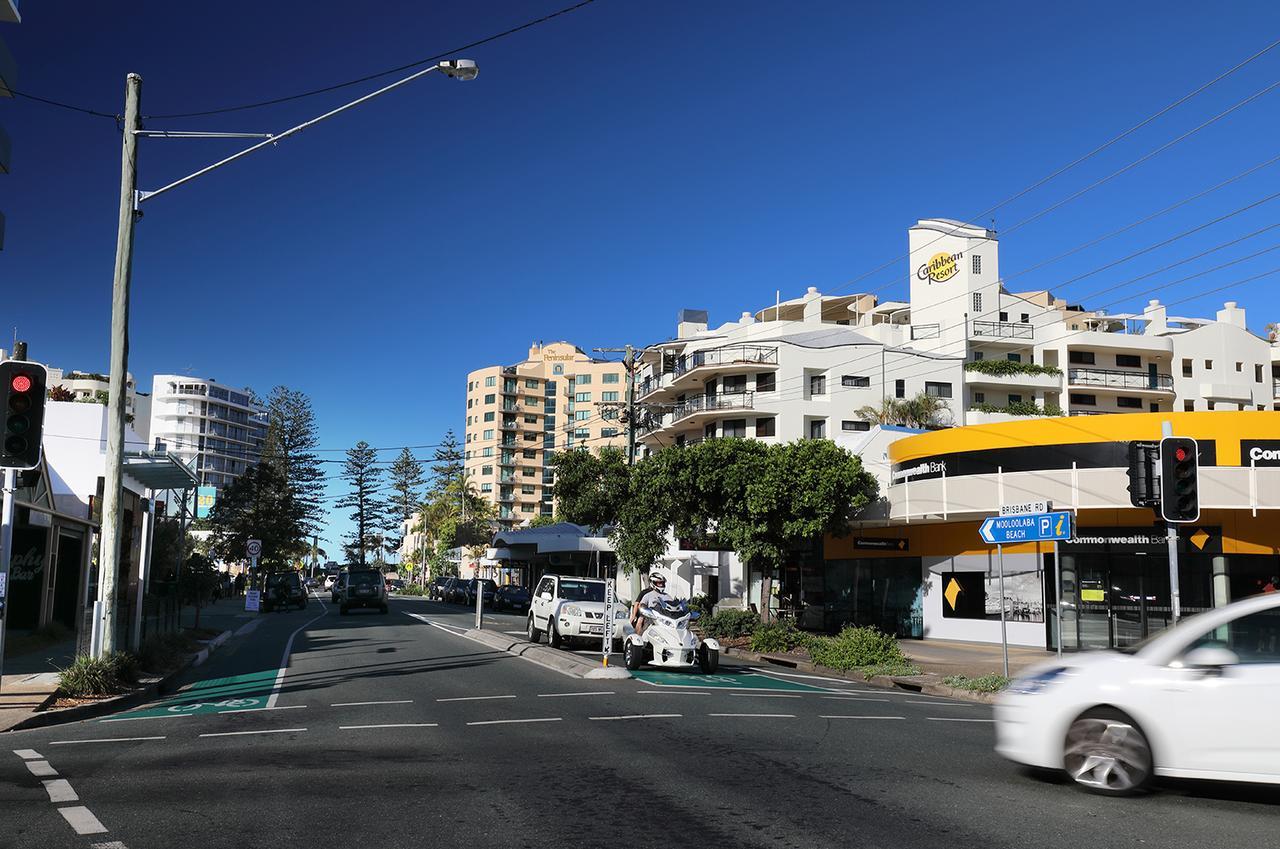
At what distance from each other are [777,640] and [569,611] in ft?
19.8

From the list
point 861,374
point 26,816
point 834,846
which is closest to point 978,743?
point 834,846

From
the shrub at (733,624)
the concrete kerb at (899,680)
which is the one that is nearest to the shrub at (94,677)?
the concrete kerb at (899,680)

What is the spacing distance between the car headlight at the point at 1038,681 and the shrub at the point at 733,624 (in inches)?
783

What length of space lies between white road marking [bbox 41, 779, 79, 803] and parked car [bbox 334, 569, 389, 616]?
3441 cm

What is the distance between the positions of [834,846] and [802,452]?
2454 cm

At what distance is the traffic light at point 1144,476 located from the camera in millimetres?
14203

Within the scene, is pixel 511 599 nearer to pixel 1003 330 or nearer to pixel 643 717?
pixel 1003 330

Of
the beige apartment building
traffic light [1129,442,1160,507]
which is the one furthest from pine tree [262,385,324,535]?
Result: traffic light [1129,442,1160,507]

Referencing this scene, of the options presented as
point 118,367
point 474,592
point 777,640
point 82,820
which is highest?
point 118,367

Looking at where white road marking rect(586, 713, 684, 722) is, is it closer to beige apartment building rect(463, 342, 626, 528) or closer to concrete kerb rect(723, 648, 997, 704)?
concrete kerb rect(723, 648, 997, 704)

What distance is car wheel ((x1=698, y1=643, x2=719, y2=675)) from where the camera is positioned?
1831 centimetres

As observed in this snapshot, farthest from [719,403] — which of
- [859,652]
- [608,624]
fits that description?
[608,624]

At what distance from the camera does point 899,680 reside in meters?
19.4

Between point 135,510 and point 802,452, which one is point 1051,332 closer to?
point 802,452
